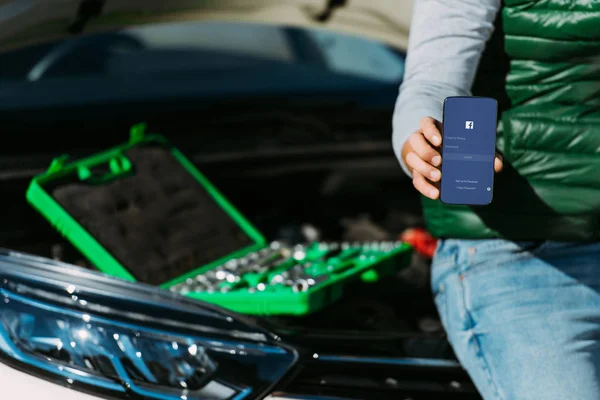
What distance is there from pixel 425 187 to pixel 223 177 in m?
1.12

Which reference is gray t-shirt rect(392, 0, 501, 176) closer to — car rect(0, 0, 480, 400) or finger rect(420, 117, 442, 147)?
finger rect(420, 117, 442, 147)

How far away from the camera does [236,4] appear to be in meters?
2.24

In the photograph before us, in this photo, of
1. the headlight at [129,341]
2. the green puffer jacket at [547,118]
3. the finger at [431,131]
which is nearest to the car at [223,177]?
the headlight at [129,341]

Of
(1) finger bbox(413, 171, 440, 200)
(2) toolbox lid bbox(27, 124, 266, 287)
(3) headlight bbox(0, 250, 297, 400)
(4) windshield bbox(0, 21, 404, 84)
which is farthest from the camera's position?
(4) windshield bbox(0, 21, 404, 84)

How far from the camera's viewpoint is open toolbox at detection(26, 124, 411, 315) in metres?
1.65

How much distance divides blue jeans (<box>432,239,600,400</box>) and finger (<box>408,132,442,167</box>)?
11.8 inches

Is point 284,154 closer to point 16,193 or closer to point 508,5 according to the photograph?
point 16,193

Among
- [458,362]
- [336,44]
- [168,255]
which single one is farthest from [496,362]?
[336,44]

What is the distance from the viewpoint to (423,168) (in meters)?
1.19

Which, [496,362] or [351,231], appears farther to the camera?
[351,231]

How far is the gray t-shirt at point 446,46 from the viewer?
1.34 m

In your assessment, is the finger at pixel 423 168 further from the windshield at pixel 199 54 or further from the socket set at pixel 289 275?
the windshield at pixel 199 54

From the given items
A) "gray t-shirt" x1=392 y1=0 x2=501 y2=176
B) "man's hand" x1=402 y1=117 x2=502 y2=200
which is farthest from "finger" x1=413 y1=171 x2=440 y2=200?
"gray t-shirt" x1=392 y1=0 x2=501 y2=176

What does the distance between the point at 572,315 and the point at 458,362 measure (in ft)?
0.63
